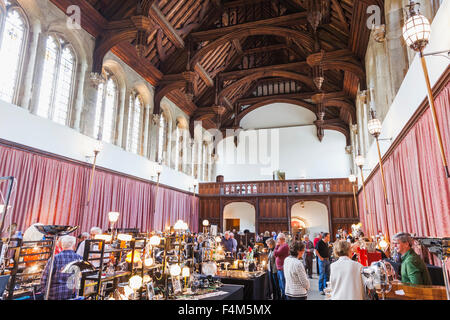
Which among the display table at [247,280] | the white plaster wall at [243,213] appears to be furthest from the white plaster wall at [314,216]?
the display table at [247,280]

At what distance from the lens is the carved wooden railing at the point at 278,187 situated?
15.1 metres

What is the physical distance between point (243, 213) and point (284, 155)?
473cm

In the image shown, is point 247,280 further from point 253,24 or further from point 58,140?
point 253,24

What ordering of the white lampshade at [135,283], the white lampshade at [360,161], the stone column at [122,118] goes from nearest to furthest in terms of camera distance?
the white lampshade at [135,283], the white lampshade at [360,161], the stone column at [122,118]

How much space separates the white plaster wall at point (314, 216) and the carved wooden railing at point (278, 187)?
8.57ft

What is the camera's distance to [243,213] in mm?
18906

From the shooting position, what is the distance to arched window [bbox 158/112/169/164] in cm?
1447

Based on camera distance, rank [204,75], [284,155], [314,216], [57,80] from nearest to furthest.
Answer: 1. [57,80]
2. [204,75]
3. [314,216]
4. [284,155]

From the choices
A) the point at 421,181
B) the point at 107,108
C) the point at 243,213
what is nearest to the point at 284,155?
the point at 243,213

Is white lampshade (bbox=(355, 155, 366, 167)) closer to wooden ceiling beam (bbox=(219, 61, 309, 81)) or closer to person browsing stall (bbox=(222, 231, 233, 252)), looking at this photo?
person browsing stall (bbox=(222, 231, 233, 252))

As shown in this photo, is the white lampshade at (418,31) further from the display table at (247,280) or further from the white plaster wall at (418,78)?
→ the display table at (247,280)

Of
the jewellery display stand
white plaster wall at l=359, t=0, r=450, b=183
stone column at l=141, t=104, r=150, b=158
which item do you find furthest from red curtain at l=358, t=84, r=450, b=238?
stone column at l=141, t=104, r=150, b=158
